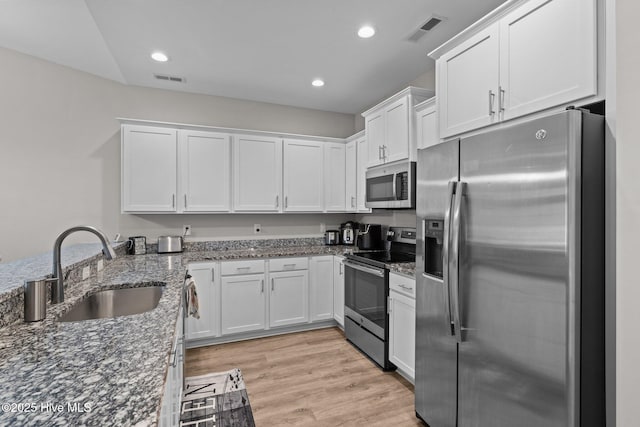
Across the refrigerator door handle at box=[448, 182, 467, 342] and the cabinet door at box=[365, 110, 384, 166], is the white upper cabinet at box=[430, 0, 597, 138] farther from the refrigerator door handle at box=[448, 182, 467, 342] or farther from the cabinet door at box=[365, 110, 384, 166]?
the cabinet door at box=[365, 110, 384, 166]

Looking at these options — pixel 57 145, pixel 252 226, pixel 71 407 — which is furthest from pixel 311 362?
pixel 57 145

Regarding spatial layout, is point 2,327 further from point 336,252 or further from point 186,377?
point 336,252

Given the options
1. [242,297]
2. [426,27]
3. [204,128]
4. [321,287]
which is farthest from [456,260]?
[204,128]

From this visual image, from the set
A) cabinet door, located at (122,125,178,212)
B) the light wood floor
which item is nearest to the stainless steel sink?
the light wood floor

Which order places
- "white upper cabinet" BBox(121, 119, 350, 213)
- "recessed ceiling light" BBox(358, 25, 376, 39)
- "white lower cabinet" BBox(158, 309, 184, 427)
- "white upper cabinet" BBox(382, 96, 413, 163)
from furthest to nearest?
"white upper cabinet" BBox(121, 119, 350, 213) < "white upper cabinet" BBox(382, 96, 413, 163) < "recessed ceiling light" BBox(358, 25, 376, 39) < "white lower cabinet" BBox(158, 309, 184, 427)

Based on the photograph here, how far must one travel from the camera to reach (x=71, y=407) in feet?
2.40

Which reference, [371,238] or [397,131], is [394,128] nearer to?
[397,131]

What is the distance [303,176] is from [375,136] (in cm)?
108

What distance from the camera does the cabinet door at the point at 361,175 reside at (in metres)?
3.81

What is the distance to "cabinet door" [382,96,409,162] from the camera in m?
2.88

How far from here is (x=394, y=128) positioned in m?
3.04

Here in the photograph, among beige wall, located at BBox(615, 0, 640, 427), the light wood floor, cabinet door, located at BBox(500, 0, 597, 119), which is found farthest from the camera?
the light wood floor

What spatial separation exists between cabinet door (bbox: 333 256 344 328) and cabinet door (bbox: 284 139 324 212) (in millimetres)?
771

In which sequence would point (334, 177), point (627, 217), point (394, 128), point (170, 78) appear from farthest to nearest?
point (334, 177) → point (170, 78) → point (394, 128) → point (627, 217)
